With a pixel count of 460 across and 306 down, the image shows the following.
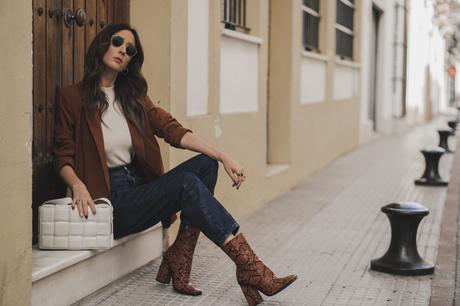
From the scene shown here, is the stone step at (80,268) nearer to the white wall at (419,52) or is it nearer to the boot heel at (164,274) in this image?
the boot heel at (164,274)

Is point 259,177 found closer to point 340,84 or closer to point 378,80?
point 340,84

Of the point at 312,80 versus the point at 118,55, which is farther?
the point at 312,80

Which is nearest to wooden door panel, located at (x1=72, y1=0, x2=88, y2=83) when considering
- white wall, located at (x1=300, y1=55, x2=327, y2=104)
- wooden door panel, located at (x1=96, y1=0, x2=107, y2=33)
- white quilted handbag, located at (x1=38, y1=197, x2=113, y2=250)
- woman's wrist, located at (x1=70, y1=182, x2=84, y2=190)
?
wooden door panel, located at (x1=96, y1=0, x2=107, y2=33)

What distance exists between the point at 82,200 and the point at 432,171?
751 cm

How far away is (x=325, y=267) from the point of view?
20.3ft

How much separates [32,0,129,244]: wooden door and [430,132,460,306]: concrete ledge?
2.60 metres

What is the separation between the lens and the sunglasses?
16.6 feet

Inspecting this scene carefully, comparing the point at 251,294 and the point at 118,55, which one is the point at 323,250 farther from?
the point at 118,55

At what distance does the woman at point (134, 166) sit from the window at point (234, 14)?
3026mm

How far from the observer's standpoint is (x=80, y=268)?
16.0ft

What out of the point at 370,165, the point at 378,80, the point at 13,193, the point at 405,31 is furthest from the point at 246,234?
the point at 405,31

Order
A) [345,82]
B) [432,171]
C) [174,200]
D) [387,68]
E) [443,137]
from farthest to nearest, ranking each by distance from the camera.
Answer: [387,68], [443,137], [345,82], [432,171], [174,200]

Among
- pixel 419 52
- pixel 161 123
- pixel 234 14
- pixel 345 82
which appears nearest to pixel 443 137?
pixel 345 82

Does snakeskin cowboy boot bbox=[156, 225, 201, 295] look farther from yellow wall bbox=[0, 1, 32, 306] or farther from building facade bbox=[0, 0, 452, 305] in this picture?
yellow wall bbox=[0, 1, 32, 306]
